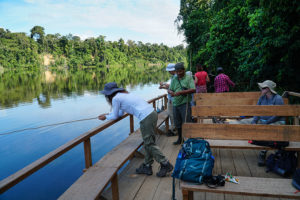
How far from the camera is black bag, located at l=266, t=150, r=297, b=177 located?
10.0 ft

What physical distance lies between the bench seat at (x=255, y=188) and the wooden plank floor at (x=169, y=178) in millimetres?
690

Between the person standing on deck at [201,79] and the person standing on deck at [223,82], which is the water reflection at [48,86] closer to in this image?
the person standing on deck at [201,79]


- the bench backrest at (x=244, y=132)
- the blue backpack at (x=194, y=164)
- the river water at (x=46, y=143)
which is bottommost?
the river water at (x=46, y=143)

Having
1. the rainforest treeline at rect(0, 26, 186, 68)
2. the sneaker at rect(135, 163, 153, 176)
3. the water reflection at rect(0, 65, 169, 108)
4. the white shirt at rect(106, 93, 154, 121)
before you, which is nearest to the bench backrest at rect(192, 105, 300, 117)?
the white shirt at rect(106, 93, 154, 121)

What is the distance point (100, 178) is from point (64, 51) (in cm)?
9028

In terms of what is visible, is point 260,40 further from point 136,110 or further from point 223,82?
point 136,110

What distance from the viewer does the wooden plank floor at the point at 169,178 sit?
290 cm

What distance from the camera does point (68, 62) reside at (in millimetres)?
81688

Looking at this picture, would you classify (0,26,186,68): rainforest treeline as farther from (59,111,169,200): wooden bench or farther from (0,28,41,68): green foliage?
(59,111,169,200): wooden bench

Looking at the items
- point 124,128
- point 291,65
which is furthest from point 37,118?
point 291,65

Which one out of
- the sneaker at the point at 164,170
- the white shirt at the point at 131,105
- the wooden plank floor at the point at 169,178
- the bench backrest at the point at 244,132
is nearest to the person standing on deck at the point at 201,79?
the wooden plank floor at the point at 169,178

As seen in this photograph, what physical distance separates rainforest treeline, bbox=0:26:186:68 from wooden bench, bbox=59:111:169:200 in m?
73.7

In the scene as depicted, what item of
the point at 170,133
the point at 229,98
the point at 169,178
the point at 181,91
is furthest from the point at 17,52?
the point at 169,178

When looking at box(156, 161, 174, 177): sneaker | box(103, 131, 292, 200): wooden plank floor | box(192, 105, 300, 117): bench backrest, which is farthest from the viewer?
box(156, 161, 174, 177): sneaker
